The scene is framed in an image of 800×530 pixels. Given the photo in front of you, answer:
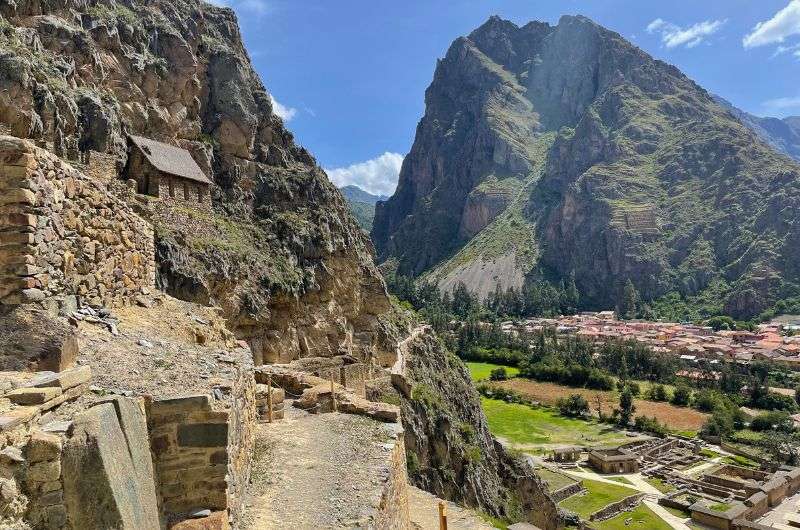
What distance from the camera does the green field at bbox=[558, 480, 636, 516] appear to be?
1916 inches

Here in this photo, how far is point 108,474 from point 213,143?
3807 cm

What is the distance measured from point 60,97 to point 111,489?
90.3 feet

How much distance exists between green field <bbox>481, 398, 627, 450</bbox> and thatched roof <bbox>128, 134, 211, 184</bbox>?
51338 millimetres

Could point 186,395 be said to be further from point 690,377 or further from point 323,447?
point 690,377

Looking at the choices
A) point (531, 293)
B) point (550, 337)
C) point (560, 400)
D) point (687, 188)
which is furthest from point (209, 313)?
point (687, 188)

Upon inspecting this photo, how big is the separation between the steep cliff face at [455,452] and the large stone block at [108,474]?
26406mm

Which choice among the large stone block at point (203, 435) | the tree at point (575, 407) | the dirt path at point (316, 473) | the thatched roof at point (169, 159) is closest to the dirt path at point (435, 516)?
the dirt path at point (316, 473)

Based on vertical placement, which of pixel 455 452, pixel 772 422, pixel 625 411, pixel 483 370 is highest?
pixel 455 452

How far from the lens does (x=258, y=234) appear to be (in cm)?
3681

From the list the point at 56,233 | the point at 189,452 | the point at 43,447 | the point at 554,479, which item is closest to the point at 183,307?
the point at 56,233

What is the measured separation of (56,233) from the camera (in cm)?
711

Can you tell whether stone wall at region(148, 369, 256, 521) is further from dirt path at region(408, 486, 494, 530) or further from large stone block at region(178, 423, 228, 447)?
dirt path at region(408, 486, 494, 530)

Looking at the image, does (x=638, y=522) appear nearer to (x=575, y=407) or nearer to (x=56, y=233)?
(x=575, y=407)

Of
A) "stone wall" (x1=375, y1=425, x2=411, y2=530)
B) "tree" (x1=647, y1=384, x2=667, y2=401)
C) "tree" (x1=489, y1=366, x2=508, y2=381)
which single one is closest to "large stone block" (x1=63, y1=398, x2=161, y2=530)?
"stone wall" (x1=375, y1=425, x2=411, y2=530)
